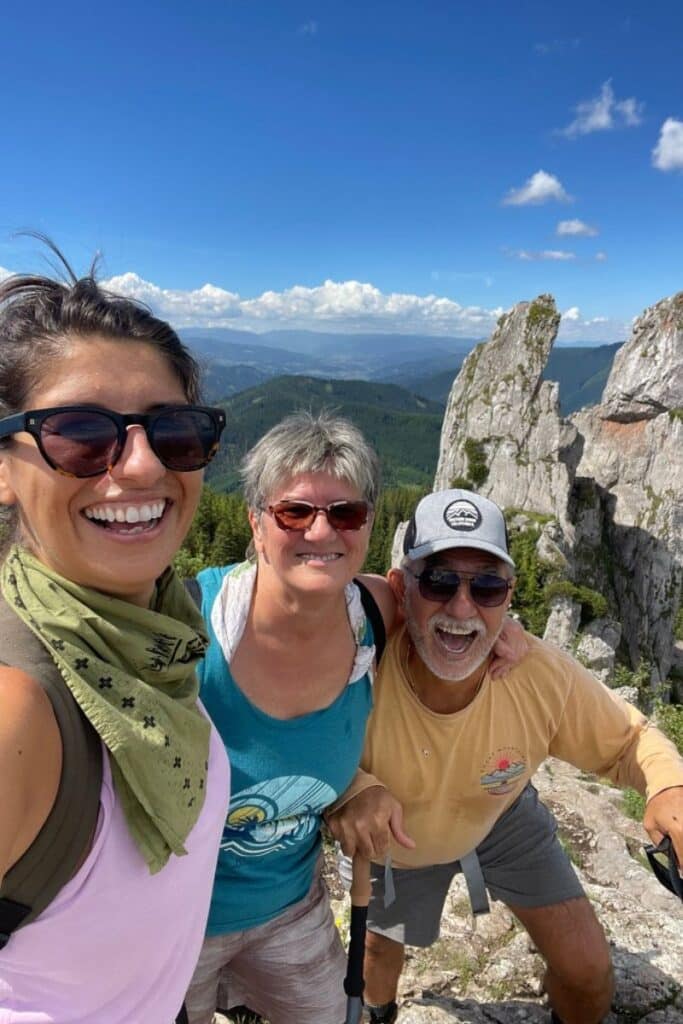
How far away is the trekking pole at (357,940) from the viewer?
142 inches

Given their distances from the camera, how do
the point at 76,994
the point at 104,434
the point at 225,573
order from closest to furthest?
the point at 76,994
the point at 104,434
the point at 225,573

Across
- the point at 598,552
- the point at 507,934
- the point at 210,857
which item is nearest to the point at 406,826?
the point at 210,857

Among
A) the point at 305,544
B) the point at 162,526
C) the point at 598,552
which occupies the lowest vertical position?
the point at 598,552

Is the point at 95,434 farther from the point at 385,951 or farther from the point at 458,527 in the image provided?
the point at 385,951

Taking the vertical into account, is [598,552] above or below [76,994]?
below

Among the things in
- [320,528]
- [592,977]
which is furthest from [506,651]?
[592,977]

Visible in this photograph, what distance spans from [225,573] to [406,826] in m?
2.21

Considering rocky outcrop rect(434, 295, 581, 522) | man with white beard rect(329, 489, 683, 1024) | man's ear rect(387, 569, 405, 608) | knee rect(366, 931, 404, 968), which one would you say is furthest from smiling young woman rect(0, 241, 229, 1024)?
rocky outcrop rect(434, 295, 581, 522)

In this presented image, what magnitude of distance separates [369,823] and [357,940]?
0.79 metres

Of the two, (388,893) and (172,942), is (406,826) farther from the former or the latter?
(172,942)

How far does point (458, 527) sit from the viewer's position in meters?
3.85

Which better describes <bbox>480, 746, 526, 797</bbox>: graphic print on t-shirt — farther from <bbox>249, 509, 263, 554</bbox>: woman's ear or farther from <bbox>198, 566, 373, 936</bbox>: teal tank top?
<bbox>249, 509, 263, 554</bbox>: woman's ear

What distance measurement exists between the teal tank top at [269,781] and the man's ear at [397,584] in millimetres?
519

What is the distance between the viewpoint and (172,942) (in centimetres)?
226
